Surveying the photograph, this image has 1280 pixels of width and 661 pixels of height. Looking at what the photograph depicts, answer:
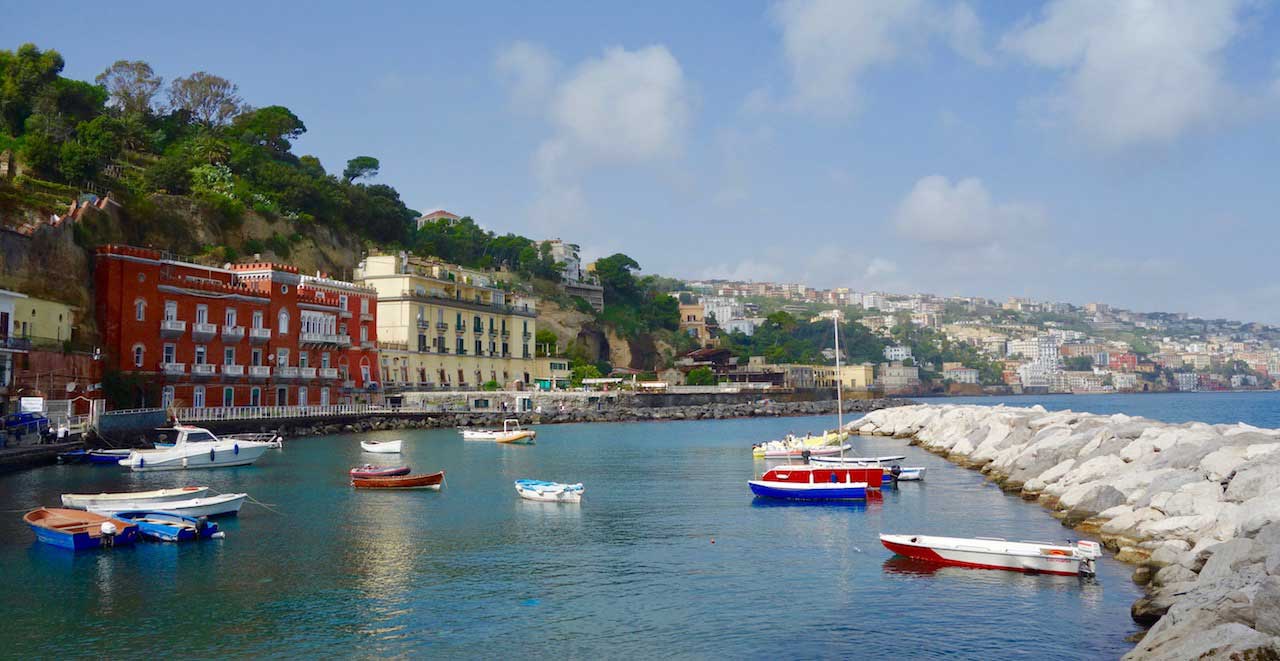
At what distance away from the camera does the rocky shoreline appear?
63000 mm

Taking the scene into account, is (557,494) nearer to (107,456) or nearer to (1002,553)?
(1002,553)

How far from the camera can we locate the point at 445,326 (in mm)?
87188

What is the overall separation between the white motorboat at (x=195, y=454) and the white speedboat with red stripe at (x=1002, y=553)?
31.6m

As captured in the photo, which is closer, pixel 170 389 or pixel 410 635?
pixel 410 635

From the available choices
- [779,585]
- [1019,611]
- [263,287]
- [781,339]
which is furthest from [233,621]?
[781,339]

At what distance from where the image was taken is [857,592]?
66.5 ft

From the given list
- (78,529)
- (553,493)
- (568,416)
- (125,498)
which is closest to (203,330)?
(125,498)

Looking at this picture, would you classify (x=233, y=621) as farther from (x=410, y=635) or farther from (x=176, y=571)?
(x=176, y=571)

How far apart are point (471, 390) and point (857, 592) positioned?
69.9m

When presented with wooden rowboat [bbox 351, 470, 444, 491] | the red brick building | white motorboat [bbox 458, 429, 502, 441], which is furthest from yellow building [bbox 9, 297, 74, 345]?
white motorboat [bbox 458, 429, 502, 441]

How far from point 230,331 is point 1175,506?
2096 inches

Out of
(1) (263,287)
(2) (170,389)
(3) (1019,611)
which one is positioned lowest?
(3) (1019,611)

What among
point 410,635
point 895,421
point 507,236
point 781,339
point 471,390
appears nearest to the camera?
point 410,635

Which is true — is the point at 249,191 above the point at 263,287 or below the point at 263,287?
above
